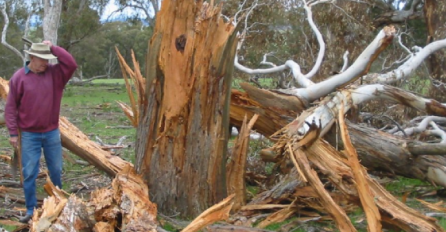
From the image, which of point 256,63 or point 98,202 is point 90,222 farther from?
point 256,63

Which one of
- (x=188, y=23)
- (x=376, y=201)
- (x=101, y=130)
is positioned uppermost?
(x=188, y=23)

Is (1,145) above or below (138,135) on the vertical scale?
below

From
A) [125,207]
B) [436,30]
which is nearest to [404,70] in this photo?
[125,207]

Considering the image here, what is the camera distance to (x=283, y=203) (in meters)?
6.10

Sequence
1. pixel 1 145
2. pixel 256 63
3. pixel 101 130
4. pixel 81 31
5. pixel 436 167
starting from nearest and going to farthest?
1. pixel 436 167
2. pixel 1 145
3. pixel 101 130
4. pixel 256 63
5. pixel 81 31

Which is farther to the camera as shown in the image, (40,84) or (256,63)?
(256,63)

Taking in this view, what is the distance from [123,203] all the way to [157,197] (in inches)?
32.1

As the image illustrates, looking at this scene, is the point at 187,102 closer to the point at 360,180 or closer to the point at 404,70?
the point at 360,180

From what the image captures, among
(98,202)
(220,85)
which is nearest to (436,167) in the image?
(220,85)

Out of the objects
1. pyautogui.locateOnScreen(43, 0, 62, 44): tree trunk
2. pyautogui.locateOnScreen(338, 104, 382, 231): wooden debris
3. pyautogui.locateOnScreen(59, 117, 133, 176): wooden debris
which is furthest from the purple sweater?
pyautogui.locateOnScreen(43, 0, 62, 44): tree trunk

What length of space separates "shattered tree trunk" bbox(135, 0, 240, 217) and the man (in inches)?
39.4

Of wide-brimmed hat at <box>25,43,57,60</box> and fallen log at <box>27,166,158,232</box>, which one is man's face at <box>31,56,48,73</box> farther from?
fallen log at <box>27,166,158,232</box>

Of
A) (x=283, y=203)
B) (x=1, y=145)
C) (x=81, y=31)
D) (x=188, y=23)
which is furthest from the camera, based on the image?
(x=81, y=31)

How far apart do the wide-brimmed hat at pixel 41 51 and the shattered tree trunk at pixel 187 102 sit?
97 cm
